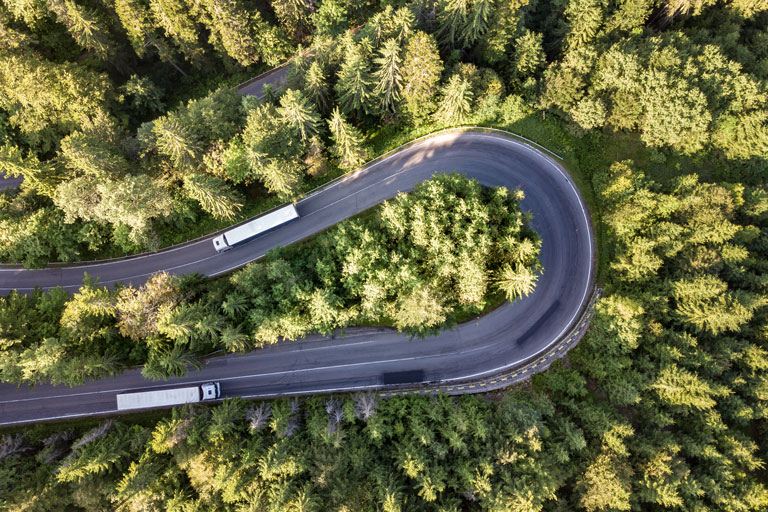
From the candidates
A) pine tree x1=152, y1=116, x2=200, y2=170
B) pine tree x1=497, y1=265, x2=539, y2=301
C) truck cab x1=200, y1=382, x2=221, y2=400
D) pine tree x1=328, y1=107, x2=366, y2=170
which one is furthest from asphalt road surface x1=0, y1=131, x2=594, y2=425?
pine tree x1=152, y1=116, x2=200, y2=170

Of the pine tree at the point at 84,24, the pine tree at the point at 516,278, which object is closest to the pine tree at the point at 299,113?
the pine tree at the point at 516,278

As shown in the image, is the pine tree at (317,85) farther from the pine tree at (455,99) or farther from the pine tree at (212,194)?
the pine tree at (212,194)

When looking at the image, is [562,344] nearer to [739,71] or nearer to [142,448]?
[739,71]

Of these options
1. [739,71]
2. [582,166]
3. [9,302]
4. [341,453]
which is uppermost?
[739,71]

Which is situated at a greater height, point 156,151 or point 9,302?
point 156,151

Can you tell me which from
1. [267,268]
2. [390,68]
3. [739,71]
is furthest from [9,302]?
[739,71]

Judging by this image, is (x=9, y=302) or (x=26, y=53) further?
(x=26, y=53)

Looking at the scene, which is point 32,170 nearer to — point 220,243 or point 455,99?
point 220,243

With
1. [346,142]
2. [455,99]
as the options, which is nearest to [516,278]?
[455,99]
